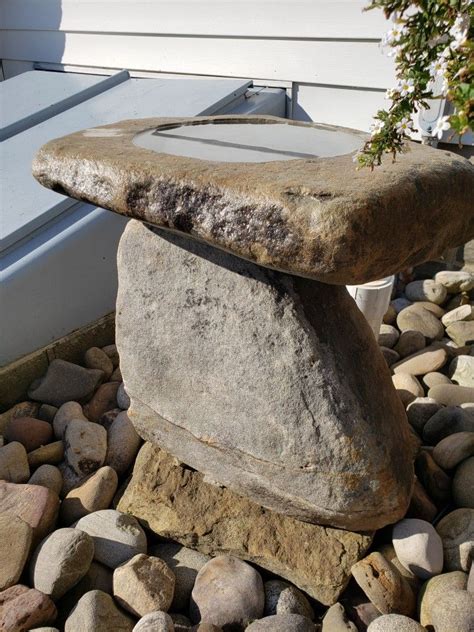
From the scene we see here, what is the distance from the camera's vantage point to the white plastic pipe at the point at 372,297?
2.63 metres

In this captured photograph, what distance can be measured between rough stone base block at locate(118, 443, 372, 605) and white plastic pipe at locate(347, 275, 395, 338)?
41.4 inches

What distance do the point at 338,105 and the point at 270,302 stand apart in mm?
2237

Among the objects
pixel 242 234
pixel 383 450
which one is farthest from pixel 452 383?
pixel 242 234

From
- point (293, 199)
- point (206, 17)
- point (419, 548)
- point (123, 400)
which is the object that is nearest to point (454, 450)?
point (419, 548)

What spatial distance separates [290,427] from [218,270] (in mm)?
464

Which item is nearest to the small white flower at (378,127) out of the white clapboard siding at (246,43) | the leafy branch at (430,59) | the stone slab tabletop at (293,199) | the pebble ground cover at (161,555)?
the leafy branch at (430,59)

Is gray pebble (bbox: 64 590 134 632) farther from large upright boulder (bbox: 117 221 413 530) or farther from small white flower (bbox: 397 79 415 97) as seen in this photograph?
small white flower (bbox: 397 79 415 97)

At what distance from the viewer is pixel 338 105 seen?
3480 millimetres

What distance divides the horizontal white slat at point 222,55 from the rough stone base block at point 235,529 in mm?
2325

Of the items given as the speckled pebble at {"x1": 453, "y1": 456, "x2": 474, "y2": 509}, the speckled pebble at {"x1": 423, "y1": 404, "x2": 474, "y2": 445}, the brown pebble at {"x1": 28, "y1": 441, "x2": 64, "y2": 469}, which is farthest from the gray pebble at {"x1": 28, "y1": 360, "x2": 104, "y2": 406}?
the speckled pebble at {"x1": 453, "y1": 456, "x2": 474, "y2": 509}

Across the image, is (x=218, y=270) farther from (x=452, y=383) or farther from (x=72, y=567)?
(x=452, y=383)

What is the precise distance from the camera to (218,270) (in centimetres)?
169

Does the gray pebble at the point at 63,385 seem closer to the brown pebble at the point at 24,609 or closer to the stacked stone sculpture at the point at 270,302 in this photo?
the stacked stone sculpture at the point at 270,302

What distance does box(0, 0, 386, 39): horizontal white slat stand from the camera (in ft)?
10.6
